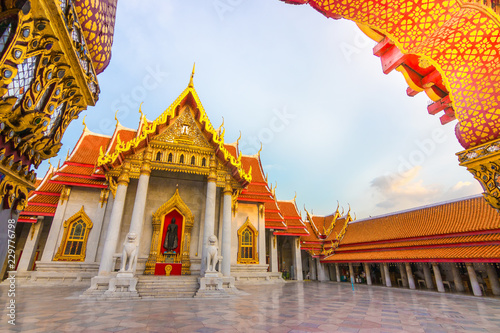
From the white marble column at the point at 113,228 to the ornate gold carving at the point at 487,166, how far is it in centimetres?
977

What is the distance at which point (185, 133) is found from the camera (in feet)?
36.2

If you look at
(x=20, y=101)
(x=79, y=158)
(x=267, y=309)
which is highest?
(x=79, y=158)

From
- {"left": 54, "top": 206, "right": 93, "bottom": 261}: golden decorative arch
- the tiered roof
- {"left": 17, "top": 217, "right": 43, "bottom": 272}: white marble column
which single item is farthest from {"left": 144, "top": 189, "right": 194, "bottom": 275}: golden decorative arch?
the tiered roof

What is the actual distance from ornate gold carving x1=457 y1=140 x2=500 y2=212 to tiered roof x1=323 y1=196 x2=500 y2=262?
11.4m

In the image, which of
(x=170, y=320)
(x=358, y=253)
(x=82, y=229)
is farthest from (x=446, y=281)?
(x=82, y=229)

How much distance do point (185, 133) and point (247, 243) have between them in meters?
6.95

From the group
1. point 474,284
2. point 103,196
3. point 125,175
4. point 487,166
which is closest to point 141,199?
point 125,175

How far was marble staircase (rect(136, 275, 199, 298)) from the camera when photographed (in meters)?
8.11

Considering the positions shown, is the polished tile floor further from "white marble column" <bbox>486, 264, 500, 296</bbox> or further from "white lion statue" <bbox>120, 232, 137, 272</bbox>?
"white marble column" <bbox>486, 264, 500, 296</bbox>

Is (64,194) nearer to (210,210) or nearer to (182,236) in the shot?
(182,236)

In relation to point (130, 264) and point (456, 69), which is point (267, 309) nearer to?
point (130, 264)

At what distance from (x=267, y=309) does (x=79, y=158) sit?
41.1 feet

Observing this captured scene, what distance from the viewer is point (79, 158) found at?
509 inches

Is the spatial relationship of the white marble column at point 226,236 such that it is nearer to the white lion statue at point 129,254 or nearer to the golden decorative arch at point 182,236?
the golden decorative arch at point 182,236
